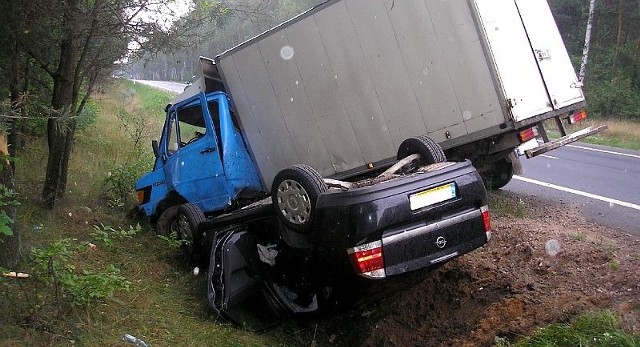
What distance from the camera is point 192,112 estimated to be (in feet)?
24.8

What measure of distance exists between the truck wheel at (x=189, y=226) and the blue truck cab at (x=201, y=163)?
0.79m

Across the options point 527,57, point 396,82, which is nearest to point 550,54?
point 527,57

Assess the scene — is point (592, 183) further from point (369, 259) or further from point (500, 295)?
point (369, 259)

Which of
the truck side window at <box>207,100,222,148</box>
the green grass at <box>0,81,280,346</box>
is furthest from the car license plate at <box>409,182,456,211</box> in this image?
the truck side window at <box>207,100,222,148</box>

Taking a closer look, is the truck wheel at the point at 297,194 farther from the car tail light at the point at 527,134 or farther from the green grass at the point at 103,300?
the car tail light at the point at 527,134

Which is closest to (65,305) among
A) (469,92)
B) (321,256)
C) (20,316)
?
(20,316)

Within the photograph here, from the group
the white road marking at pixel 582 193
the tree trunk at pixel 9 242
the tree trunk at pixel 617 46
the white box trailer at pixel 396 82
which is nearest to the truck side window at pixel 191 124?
the white box trailer at pixel 396 82

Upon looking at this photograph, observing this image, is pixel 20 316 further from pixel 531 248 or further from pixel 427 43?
pixel 427 43

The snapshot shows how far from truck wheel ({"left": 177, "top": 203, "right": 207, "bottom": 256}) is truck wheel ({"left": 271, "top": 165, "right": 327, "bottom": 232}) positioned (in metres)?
2.11

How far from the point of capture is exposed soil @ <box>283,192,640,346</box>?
388 centimetres

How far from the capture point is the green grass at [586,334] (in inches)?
126

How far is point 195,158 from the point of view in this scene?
24.1 feet

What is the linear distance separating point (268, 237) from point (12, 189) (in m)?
2.16

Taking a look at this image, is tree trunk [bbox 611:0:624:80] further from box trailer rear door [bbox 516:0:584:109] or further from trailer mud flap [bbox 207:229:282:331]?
trailer mud flap [bbox 207:229:282:331]
